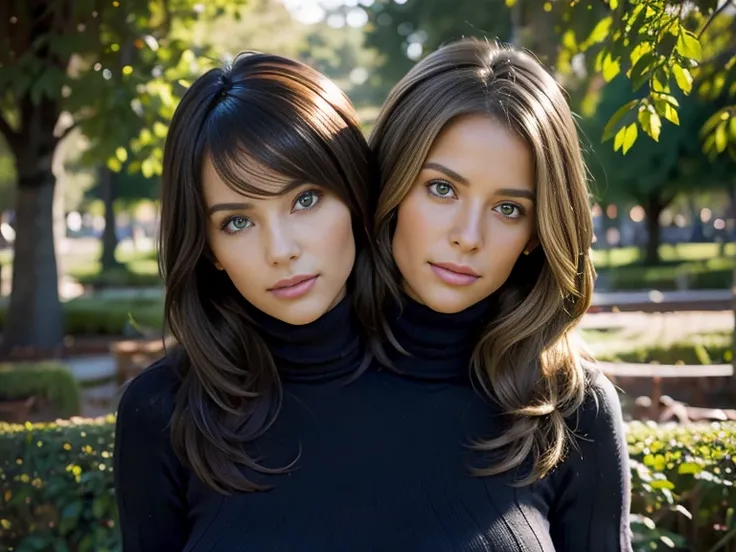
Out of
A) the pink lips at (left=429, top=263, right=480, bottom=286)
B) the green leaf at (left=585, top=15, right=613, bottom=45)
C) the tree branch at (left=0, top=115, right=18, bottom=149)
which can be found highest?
the green leaf at (left=585, top=15, right=613, bottom=45)

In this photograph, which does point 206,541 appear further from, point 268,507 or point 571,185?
point 571,185

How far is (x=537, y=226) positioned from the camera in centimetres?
194

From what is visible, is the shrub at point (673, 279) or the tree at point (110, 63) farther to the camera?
the shrub at point (673, 279)

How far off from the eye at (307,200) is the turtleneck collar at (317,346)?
24 centimetres

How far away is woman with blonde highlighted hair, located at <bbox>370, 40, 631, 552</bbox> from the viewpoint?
6.19 feet

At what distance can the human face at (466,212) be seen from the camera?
1887 mm

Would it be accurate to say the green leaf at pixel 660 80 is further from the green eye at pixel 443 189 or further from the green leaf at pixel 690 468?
the green leaf at pixel 690 468

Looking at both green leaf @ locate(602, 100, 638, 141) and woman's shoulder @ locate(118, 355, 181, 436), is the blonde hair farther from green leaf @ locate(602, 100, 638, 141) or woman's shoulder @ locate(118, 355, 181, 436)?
green leaf @ locate(602, 100, 638, 141)

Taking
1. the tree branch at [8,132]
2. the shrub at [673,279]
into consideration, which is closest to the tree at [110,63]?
the tree branch at [8,132]

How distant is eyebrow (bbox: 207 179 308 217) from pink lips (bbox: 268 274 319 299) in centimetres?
17

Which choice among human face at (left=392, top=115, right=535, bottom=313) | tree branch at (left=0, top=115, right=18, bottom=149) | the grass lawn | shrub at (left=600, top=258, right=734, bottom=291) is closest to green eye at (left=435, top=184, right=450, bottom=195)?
human face at (left=392, top=115, right=535, bottom=313)

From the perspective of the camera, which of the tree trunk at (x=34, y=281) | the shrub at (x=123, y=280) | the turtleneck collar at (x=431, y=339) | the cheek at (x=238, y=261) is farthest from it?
the shrub at (x=123, y=280)

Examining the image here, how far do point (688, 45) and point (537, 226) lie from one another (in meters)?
0.89

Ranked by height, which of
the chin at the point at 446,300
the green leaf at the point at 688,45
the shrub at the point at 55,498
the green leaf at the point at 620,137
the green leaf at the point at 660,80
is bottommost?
the shrub at the point at 55,498
